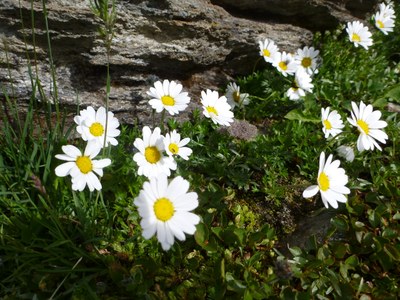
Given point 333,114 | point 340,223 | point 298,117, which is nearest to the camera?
point 340,223

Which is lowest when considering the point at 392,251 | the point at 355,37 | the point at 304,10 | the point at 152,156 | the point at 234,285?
the point at 234,285

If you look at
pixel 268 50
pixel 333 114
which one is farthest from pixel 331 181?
pixel 268 50

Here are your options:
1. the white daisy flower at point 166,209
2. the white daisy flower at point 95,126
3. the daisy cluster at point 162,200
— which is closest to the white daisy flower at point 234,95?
the daisy cluster at point 162,200

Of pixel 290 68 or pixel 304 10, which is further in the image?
pixel 304 10

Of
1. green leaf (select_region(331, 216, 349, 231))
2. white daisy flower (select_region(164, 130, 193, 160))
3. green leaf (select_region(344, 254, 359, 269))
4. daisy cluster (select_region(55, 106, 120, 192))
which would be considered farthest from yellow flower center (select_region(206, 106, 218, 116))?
green leaf (select_region(344, 254, 359, 269))

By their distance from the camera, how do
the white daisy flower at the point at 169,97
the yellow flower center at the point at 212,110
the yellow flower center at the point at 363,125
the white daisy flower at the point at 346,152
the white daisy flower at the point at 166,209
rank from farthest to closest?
the white daisy flower at the point at 346,152 < the yellow flower center at the point at 212,110 < the yellow flower center at the point at 363,125 < the white daisy flower at the point at 169,97 < the white daisy flower at the point at 166,209

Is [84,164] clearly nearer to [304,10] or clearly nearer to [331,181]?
[331,181]

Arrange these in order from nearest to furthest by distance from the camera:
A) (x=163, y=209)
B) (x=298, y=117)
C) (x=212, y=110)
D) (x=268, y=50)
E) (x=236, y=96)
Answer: (x=163, y=209)
(x=212, y=110)
(x=298, y=117)
(x=236, y=96)
(x=268, y=50)

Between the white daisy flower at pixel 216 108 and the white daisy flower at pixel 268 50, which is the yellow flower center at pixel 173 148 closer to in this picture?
the white daisy flower at pixel 216 108
